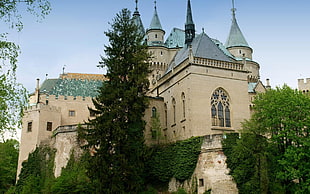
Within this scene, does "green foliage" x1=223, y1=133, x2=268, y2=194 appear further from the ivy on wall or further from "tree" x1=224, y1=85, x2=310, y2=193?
the ivy on wall

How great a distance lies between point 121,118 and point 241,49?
3597 cm

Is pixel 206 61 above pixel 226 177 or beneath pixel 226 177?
above

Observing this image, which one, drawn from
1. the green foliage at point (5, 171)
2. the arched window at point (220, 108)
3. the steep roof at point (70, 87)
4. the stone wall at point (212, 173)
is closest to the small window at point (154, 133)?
the arched window at point (220, 108)

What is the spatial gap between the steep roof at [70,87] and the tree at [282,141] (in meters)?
23.9

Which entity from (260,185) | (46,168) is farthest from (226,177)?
(46,168)

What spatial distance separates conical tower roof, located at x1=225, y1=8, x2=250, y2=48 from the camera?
6250cm

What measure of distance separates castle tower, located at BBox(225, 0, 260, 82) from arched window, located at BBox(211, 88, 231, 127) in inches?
891

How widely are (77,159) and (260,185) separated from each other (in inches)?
721

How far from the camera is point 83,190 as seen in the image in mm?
34031

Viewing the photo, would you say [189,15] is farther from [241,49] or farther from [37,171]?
[37,171]

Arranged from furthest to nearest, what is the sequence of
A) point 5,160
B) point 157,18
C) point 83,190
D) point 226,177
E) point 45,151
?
point 157,18 → point 5,160 → point 45,151 → point 83,190 → point 226,177

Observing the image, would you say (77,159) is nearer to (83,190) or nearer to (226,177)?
(83,190)

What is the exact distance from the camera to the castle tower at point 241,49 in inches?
2431

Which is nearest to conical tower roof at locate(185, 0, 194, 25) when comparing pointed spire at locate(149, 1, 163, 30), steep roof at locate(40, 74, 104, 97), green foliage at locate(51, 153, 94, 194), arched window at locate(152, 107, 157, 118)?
pointed spire at locate(149, 1, 163, 30)
